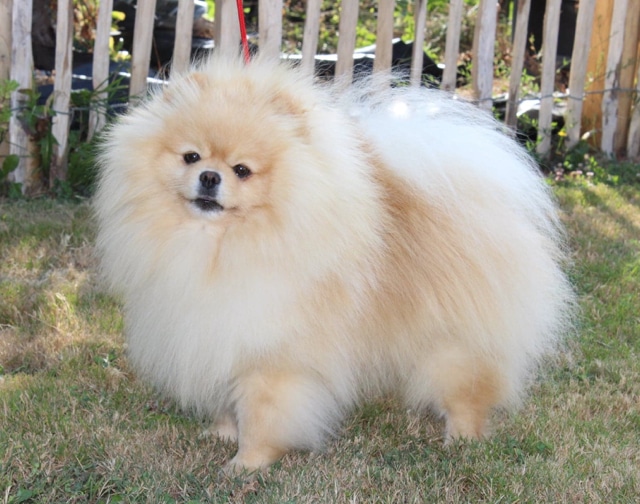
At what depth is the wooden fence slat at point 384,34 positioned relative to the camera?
5082mm

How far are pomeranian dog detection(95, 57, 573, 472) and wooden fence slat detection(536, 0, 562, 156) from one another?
10.3 ft

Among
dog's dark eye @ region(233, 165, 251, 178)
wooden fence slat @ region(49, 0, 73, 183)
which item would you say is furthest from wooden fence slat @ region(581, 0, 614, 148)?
dog's dark eye @ region(233, 165, 251, 178)

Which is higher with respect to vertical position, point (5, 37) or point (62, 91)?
point (5, 37)

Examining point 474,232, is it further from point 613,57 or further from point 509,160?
point 613,57

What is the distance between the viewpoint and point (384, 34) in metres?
5.14

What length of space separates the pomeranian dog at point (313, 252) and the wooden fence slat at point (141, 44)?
96.4 inches

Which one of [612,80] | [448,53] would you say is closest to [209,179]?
[448,53]

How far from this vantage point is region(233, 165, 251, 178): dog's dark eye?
2.29 m

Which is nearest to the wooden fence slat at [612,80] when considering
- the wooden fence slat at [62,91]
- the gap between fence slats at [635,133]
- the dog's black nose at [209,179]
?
the gap between fence slats at [635,133]

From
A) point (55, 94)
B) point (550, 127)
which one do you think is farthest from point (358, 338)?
point (550, 127)

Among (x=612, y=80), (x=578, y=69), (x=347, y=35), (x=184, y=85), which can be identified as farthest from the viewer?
(x=612, y=80)

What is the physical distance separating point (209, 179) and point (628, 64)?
458 cm

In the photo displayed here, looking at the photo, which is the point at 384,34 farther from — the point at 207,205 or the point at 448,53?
the point at 207,205

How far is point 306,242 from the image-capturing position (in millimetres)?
2334
